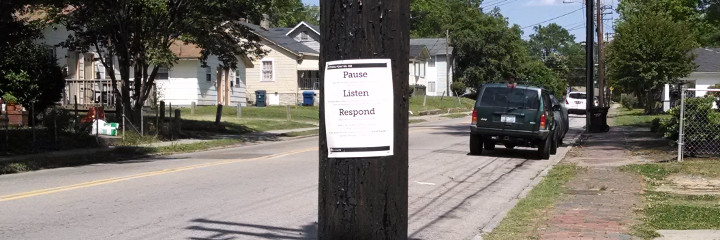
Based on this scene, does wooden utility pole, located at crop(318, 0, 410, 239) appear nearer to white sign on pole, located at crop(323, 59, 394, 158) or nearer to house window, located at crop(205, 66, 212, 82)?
white sign on pole, located at crop(323, 59, 394, 158)

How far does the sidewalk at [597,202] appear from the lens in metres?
8.52

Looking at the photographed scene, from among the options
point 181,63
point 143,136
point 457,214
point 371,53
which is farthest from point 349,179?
point 181,63

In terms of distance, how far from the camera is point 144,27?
2227 cm

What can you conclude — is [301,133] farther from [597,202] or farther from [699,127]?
[597,202]

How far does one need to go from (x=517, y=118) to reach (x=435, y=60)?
6679 cm

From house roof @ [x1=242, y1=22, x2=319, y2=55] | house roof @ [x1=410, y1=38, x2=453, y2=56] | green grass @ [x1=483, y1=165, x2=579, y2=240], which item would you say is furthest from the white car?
green grass @ [x1=483, y1=165, x2=579, y2=240]

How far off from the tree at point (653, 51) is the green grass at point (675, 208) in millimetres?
30369

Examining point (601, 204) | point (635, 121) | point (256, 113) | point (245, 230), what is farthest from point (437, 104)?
point (245, 230)

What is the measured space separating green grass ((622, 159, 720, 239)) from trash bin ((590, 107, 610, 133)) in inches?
621

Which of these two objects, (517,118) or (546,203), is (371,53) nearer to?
(546,203)

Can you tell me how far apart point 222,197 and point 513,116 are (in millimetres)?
9268

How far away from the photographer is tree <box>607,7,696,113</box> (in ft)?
142

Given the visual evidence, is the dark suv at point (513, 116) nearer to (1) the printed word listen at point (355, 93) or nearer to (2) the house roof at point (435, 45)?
(1) the printed word listen at point (355, 93)

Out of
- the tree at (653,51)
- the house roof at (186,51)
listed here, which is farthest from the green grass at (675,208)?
the tree at (653,51)
